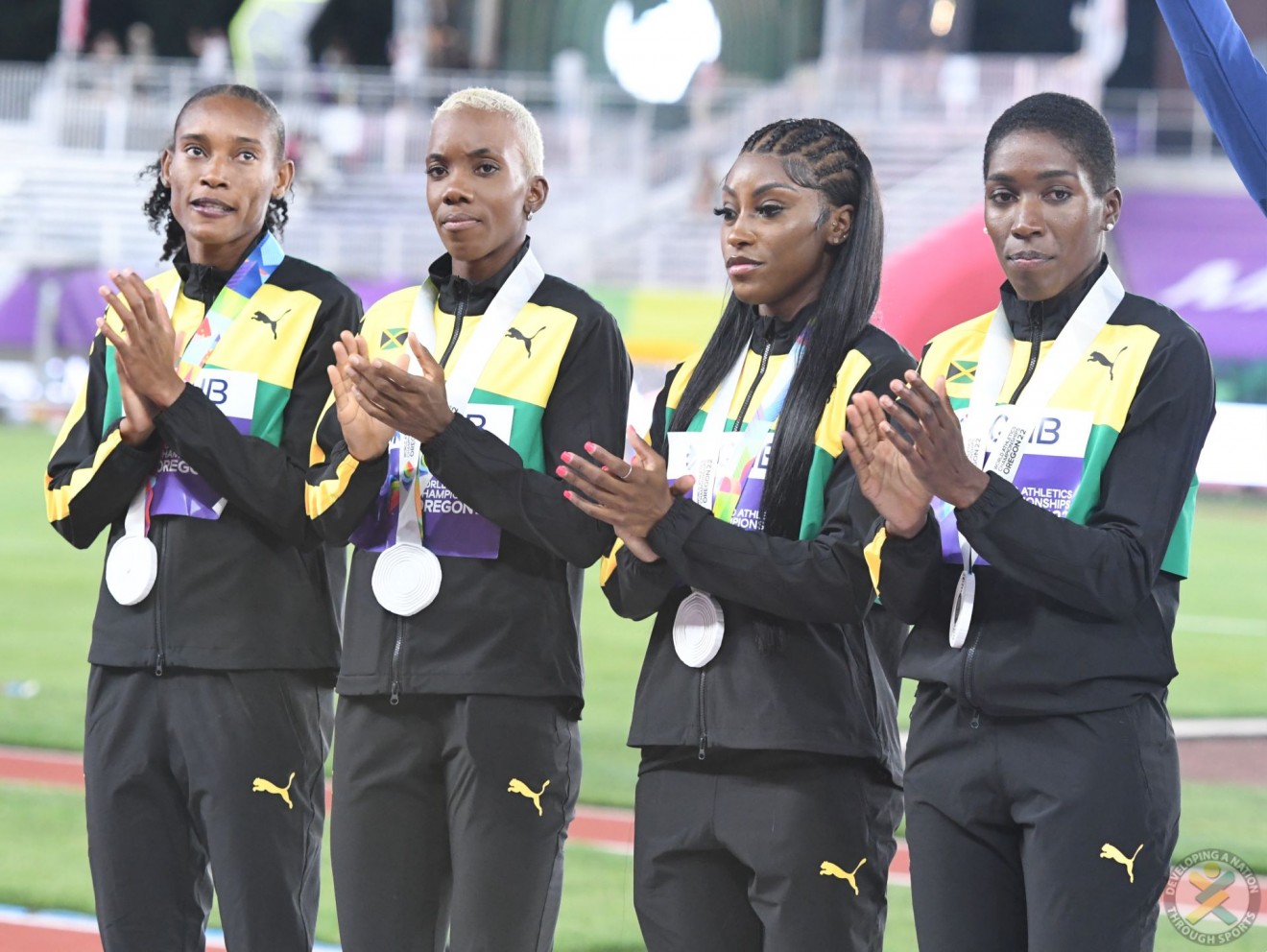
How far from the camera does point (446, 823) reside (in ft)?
10.5

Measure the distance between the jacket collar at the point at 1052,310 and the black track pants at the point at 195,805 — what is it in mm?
1538

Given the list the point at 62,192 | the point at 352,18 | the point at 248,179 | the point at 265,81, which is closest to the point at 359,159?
the point at 265,81

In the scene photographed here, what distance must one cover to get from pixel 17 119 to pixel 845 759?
26143 millimetres

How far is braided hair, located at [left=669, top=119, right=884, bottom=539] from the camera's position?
3.00 m

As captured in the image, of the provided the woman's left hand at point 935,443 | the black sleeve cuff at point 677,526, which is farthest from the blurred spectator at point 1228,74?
the black sleeve cuff at point 677,526

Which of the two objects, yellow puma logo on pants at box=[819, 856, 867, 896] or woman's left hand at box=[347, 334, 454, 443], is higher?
woman's left hand at box=[347, 334, 454, 443]

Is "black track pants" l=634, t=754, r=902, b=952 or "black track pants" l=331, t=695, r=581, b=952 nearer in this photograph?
"black track pants" l=634, t=754, r=902, b=952

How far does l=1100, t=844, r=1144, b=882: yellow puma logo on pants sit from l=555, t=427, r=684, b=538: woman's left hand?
87 centimetres

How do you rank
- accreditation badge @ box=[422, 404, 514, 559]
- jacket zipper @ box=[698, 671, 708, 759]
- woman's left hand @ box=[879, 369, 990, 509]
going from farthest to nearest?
1. accreditation badge @ box=[422, 404, 514, 559]
2. jacket zipper @ box=[698, 671, 708, 759]
3. woman's left hand @ box=[879, 369, 990, 509]

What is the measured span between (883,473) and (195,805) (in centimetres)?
150

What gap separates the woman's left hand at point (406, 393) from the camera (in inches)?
119

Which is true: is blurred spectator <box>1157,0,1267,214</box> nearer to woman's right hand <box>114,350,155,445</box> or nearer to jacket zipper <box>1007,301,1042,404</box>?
jacket zipper <box>1007,301,1042,404</box>

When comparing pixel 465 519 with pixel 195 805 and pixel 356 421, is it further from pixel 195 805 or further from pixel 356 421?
pixel 195 805

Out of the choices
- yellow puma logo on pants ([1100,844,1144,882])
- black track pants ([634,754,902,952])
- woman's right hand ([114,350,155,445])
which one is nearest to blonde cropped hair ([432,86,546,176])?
woman's right hand ([114,350,155,445])
